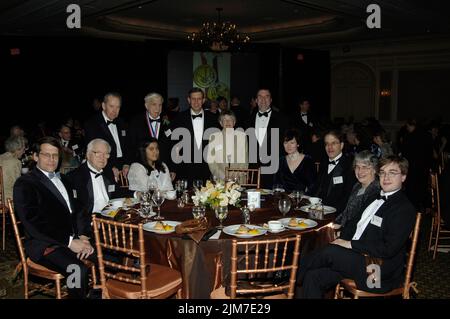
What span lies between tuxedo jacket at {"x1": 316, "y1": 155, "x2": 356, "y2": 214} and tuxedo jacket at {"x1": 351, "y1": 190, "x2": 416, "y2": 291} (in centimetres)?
90

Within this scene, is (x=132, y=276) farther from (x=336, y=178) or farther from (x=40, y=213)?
(x=336, y=178)

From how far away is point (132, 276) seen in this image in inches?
121

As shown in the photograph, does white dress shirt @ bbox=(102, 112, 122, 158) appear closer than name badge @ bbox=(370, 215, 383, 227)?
No

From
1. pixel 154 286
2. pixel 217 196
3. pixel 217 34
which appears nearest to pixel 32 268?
pixel 154 286

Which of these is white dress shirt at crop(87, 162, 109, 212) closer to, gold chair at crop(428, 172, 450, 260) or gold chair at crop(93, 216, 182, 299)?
gold chair at crop(93, 216, 182, 299)

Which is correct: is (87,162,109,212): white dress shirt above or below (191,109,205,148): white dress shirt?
below

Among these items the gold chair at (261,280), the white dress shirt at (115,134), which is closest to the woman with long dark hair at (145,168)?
the white dress shirt at (115,134)

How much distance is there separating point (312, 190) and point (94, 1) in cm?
494

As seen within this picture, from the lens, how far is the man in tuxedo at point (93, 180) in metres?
3.86

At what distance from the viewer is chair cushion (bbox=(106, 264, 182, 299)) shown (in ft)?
9.42

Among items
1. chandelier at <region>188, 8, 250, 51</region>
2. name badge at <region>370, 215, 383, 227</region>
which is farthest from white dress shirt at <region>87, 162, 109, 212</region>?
chandelier at <region>188, 8, 250, 51</region>

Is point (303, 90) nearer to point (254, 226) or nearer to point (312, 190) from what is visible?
point (312, 190)

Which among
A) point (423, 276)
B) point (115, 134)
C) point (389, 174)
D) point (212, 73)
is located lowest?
point (423, 276)

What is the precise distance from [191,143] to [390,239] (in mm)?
3132
